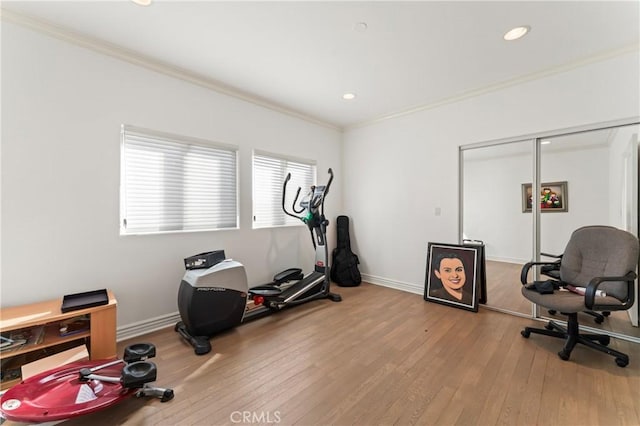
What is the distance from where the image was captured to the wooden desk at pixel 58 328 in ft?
6.19

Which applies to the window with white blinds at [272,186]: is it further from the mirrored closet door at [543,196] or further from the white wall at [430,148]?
the mirrored closet door at [543,196]

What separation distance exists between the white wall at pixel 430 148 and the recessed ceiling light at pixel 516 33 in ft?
3.07

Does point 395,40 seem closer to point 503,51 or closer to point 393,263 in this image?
point 503,51

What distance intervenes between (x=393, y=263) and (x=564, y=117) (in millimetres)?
2758

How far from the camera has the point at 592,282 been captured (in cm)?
211

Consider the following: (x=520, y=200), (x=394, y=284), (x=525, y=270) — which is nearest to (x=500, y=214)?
(x=520, y=200)

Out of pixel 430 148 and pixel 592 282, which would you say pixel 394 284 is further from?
pixel 592 282

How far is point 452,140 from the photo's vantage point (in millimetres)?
3650

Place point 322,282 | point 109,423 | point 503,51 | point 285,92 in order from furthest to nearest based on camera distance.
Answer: point 322,282 → point 285,92 → point 503,51 → point 109,423

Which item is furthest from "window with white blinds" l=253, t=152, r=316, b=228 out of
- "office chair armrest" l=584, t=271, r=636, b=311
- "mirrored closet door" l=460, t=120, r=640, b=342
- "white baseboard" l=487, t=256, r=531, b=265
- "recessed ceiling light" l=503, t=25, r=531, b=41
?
"office chair armrest" l=584, t=271, r=636, b=311

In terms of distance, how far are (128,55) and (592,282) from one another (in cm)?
459

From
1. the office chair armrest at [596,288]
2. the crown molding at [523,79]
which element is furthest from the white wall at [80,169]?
the office chair armrest at [596,288]

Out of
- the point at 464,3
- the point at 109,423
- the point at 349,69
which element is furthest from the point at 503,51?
the point at 109,423

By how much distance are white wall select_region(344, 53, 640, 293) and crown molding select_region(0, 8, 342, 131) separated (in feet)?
6.22
